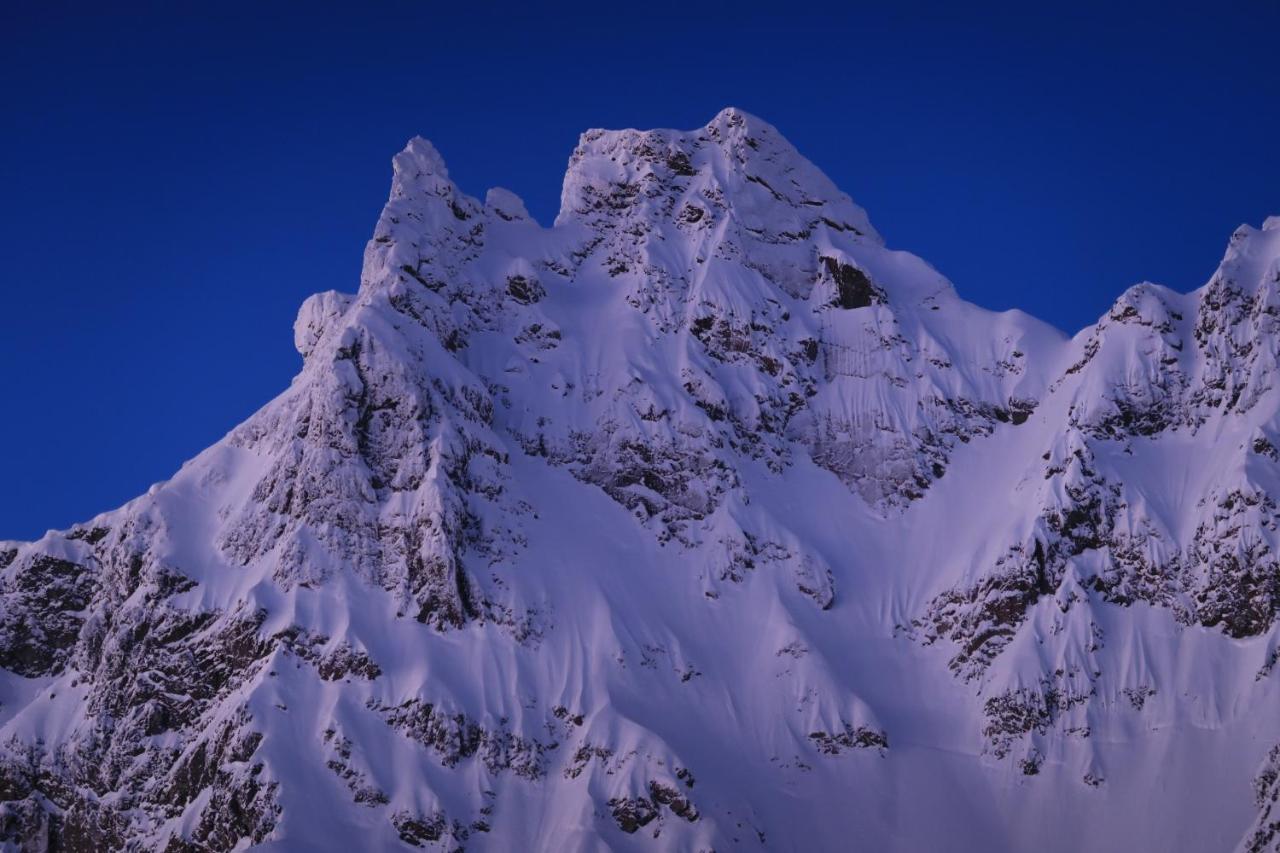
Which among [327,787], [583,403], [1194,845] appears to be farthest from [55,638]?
[1194,845]

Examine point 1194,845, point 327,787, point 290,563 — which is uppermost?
point 290,563

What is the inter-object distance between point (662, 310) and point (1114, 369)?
5270cm

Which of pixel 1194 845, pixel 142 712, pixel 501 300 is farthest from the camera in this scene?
pixel 501 300

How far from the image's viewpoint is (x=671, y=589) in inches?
6757

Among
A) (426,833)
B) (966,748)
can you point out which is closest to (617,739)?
(426,833)

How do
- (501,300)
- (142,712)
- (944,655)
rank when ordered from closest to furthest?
(142,712) → (944,655) → (501,300)

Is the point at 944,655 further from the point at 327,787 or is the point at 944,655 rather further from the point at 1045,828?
the point at 327,787

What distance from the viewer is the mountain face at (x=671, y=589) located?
148375mm

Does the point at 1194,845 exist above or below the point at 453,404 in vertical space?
below

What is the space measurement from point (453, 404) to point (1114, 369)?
239 ft

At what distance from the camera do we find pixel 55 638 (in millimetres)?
169125

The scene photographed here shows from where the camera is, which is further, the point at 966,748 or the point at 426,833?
the point at 966,748

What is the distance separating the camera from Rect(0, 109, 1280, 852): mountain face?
5842 inches

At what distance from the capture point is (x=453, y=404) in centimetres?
17388
